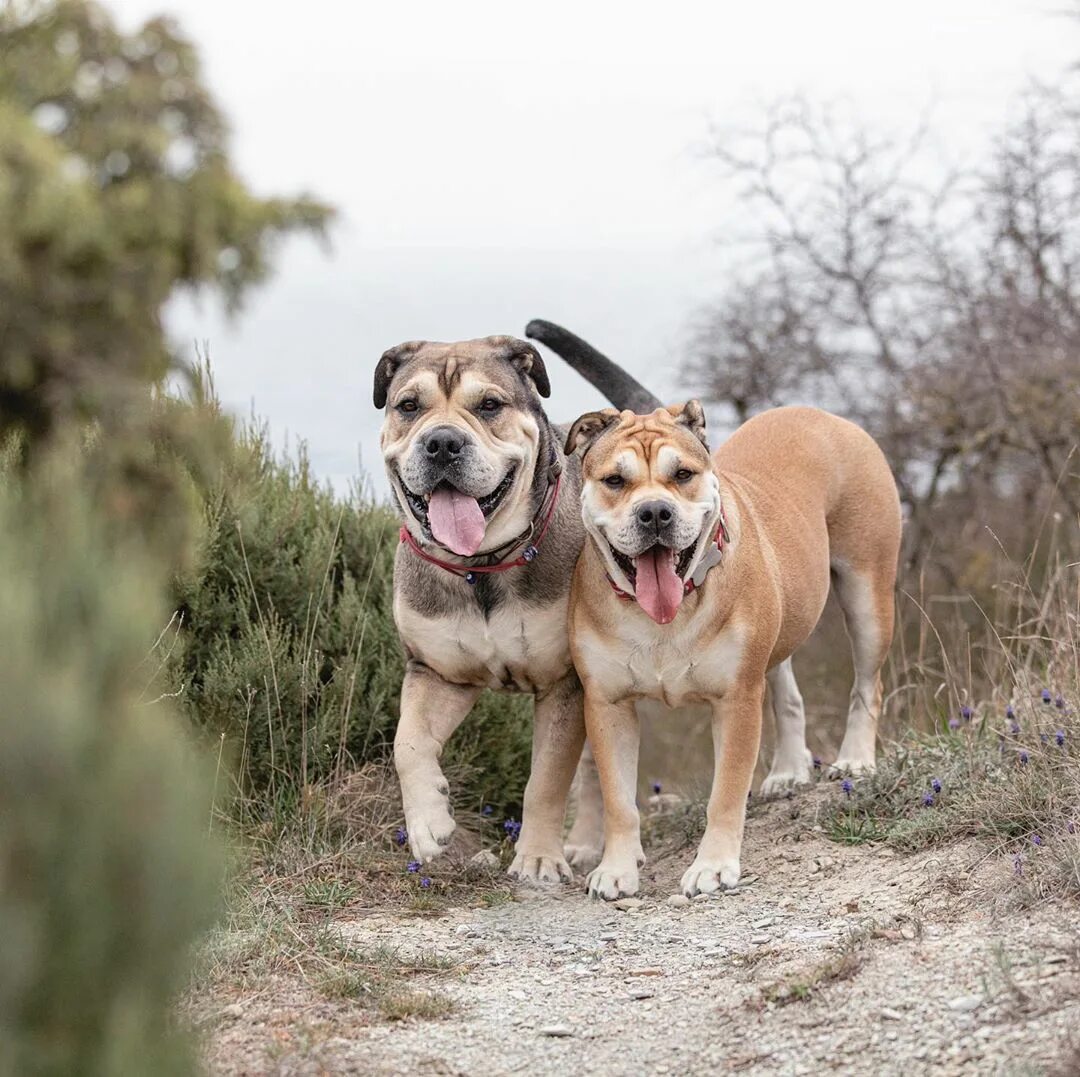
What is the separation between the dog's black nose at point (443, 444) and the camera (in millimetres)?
5078

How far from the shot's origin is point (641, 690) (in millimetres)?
5312

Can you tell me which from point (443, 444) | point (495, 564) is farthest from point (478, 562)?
point (443, 444)

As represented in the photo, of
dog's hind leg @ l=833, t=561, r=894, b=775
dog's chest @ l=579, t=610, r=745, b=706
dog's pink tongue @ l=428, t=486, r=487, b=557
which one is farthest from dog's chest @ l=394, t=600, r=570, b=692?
dog's hind leg @ l=833, t=561, r=894, b=775

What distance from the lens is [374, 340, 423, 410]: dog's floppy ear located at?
5773 mm

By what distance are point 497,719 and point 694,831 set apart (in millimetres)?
1442

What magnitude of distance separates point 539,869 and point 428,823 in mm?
538

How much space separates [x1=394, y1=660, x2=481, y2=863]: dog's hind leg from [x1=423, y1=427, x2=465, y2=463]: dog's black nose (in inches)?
40.9

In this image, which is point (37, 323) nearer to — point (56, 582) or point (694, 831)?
point (694, 831)

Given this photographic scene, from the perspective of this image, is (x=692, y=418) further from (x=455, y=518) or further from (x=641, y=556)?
(x=455, y=518)

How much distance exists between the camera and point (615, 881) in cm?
530

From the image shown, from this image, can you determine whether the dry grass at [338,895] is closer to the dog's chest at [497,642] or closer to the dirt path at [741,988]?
the dirt path at [741,988]

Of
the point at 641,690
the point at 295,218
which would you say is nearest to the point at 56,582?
the point at 641,690

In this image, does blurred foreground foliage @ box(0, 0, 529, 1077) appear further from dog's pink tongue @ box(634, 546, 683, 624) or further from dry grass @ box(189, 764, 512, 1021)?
dog's pink tongue @ box(634, 546, 683, 624)

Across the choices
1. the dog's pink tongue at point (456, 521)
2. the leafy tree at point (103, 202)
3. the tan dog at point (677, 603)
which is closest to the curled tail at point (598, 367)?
the tan dog at point (677, 603)
